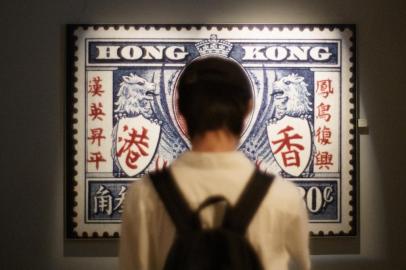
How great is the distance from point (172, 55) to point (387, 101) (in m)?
0.95

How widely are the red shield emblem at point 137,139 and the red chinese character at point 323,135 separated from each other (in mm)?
675

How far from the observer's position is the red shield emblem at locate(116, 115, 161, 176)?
7.27 ft

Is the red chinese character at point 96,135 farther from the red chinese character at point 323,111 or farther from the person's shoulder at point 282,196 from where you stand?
the person's shoulder at point 282,196

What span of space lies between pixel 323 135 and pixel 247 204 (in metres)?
1.42

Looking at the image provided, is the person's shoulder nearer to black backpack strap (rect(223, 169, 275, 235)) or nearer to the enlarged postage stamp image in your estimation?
black backpack strap (rect(223, 169, 275, 235))

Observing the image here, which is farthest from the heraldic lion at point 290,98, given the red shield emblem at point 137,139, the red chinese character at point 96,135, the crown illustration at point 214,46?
the red chinese character at point 96,135

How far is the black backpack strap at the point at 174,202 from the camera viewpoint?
886 millimetres

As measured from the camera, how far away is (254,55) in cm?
222

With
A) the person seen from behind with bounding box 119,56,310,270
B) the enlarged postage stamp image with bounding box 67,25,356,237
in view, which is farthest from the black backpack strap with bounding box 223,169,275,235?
the enlarged postage stamp image with bounding box 67,25,356,237

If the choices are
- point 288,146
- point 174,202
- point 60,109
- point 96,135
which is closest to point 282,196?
point 174,202

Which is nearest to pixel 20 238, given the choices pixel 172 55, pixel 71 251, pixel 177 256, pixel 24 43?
pixel 71 251

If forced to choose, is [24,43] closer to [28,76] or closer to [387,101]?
[28,76]

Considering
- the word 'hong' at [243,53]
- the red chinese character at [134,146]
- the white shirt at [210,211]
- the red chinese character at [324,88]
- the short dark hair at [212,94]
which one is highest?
the word 'hong' at [243,53]

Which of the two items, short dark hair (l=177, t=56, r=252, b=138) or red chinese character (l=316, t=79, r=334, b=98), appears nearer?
short dark hair (l=177, t=56, r=252, b=138)
